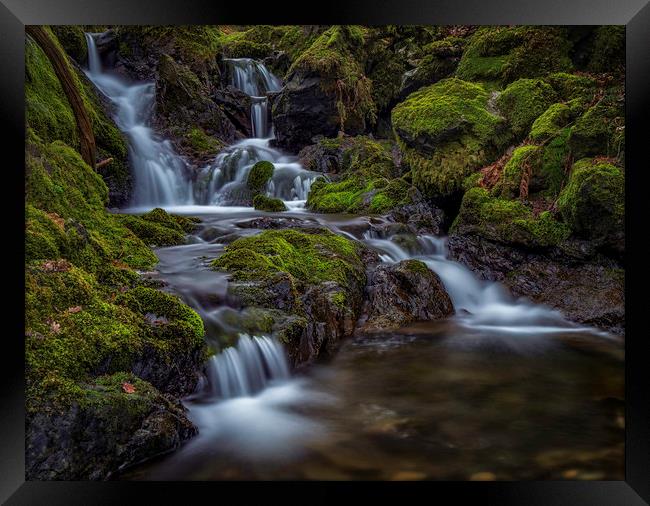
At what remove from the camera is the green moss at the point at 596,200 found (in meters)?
6.22

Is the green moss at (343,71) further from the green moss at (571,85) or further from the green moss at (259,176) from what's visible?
the green moss at (571,85)

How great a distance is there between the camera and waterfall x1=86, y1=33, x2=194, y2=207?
1183 cm

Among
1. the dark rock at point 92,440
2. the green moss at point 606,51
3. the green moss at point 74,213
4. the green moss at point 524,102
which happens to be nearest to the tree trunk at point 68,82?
the green moss at point 74,213

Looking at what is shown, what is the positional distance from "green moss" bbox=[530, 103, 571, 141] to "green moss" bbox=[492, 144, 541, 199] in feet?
0.80

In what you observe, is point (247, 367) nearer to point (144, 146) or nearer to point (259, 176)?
point (259, 176)

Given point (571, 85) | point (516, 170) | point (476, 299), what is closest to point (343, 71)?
point (571, 85)

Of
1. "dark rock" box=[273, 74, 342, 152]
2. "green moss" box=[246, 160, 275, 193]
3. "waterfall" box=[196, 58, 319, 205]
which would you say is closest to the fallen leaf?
"waterfall" box=[196, 58, 319, 205]

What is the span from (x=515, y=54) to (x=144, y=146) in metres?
9.61

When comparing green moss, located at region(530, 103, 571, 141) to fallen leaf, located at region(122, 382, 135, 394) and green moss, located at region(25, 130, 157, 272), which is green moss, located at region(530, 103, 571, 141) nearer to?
green moss, located at region(25, 130, 157, 272)
